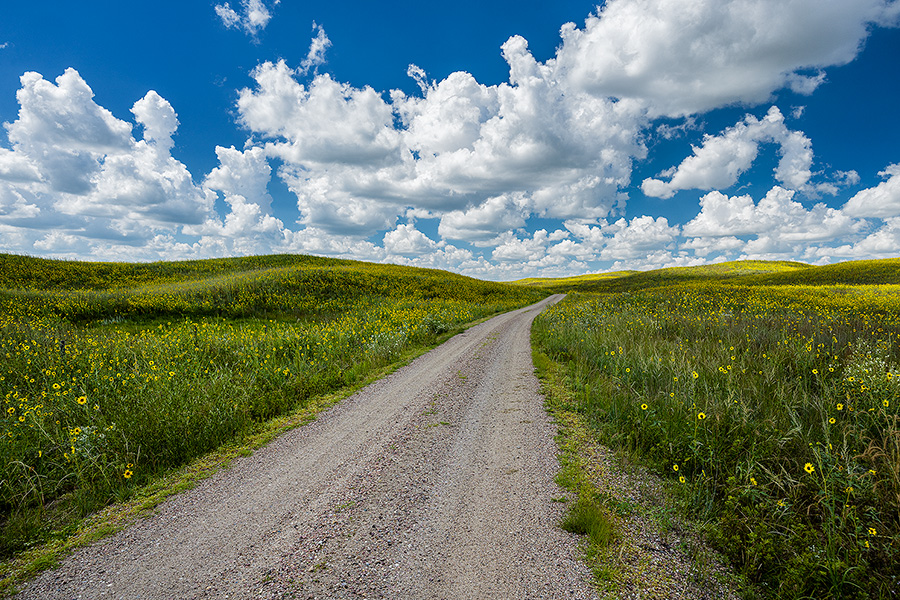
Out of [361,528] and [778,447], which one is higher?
[778,447]

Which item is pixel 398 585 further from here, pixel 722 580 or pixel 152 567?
pixel 722 580

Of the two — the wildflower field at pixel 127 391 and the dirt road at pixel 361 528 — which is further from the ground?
the wildflower field at pixel 127 391

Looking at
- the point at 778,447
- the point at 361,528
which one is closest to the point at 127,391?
the point at 361,528

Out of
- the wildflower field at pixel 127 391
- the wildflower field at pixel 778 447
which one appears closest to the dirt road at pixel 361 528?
the wildflower field at pixel 127 391

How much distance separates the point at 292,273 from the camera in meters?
39.6

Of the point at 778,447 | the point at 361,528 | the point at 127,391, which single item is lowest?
the point at 361,528

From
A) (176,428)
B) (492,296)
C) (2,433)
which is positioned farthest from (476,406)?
(492,296)

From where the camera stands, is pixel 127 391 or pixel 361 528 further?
pixel 127 391

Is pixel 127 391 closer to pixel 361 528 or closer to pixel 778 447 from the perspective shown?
pixel 361 528

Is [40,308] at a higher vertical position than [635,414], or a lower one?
higher

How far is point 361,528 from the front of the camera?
164 inches

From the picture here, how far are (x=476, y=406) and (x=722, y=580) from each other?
534 cm

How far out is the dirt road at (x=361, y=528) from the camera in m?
3.38

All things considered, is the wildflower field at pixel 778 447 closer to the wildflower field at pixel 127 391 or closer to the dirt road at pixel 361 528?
the dirt road at pixel 361 528
